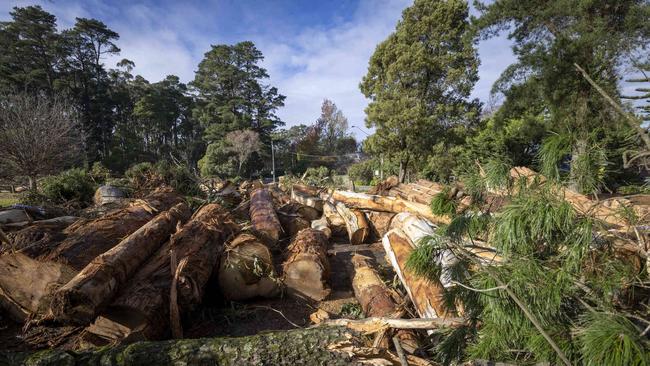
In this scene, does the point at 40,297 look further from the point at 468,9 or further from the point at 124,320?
the point at 468,9

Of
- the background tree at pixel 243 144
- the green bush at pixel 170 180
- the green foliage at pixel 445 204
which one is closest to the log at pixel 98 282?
the green foliage at pixel 445 204

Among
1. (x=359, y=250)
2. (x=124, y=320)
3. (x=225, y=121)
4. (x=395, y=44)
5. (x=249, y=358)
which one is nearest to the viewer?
(x=249, y=358)

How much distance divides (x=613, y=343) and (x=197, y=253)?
375cm

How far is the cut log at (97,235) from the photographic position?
3.13m

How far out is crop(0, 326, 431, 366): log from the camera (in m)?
1.87

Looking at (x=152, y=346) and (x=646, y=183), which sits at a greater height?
(x=646, y=183)

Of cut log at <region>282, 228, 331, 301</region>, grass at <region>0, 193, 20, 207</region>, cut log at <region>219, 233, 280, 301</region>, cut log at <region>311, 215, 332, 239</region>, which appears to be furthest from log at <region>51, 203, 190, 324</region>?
grass at <region>0, 193, 20, 207</region>

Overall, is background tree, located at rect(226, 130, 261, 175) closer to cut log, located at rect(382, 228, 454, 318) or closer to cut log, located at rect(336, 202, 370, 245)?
cut log, located at rect(336, 202, 370, 245)

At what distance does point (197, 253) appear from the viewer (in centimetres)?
368

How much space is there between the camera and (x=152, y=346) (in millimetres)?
2004

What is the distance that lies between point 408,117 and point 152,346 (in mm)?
14580

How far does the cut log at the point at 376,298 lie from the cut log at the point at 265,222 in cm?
196

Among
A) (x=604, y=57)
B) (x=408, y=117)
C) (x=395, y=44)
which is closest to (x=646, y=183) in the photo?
(x=604, y=57)

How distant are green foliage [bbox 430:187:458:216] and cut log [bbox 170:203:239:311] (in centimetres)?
261
